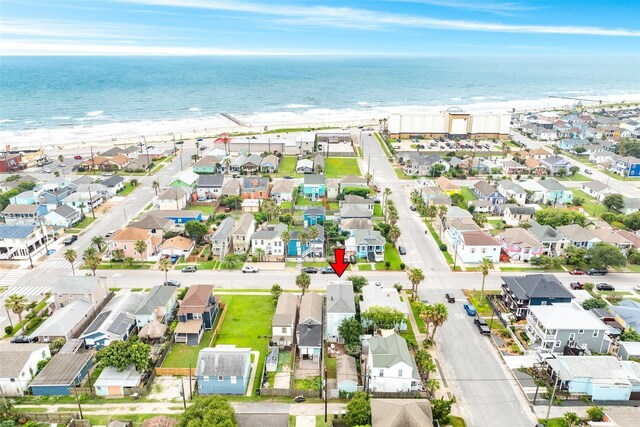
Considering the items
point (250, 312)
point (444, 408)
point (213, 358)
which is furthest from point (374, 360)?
point (250, 312)

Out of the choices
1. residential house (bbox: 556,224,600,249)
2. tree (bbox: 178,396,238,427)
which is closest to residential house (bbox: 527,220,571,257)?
residential house (bbox: 556,224,600,249)

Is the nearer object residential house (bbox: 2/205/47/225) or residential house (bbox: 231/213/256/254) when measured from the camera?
residential house (bbox: 231/213/256/254)

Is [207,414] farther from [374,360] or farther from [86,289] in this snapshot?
[86,289]

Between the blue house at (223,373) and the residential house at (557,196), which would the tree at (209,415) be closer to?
the blue house at (223,373)

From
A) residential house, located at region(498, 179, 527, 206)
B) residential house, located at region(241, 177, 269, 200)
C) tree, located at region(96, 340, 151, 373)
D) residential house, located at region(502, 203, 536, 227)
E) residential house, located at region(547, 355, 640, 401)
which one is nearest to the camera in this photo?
residential house, located at region(547, 355, 640, 401)

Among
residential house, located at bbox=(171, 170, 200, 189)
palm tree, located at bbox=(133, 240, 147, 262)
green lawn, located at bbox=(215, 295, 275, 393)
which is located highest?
residential house, located at bbox=(171, 170, 200, 189)

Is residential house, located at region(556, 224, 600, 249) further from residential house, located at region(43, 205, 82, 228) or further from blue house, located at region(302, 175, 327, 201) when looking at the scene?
residential house, located at region(43, 205, 82, 228)

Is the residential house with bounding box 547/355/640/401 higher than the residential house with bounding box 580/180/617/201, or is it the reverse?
the residential house with bounding box 580/180/617/201

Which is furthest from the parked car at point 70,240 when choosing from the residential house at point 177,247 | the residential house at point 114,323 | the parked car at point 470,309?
the parked car at point 470,309
